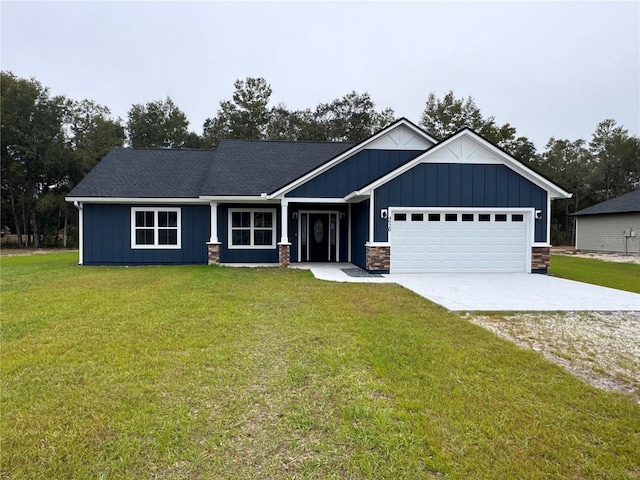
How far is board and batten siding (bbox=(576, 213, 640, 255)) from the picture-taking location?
23.4 metres

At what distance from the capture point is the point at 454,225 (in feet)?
39.4

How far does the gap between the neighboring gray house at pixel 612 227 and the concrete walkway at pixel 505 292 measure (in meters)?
16.9

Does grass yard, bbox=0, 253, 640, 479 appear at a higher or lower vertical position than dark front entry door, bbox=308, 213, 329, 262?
lower

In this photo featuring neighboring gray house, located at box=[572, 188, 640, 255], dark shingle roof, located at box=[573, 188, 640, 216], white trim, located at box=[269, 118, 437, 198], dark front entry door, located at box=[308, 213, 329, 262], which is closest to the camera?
white trim, located at box=[269, 118, 437, 198]

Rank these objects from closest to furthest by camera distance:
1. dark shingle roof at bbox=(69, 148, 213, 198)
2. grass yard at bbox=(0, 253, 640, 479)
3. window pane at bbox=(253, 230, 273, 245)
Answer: grass yard at bbox=(0, 253, 640, 479) < dark shingle roof at bbox=(69, 148, 213, 198) < window pane at bbox=(253, 230, 273, 245)

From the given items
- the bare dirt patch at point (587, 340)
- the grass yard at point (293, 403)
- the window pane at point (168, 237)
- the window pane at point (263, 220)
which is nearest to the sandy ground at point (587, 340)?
the bare dirt patch at point (587, 340)

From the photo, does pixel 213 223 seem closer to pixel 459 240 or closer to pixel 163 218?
pixel 163 218

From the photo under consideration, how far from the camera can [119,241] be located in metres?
14.4

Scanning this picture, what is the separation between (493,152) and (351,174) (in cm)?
441

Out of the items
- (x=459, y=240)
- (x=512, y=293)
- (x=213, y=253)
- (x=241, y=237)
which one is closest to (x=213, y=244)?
A: (x=213, y=253)

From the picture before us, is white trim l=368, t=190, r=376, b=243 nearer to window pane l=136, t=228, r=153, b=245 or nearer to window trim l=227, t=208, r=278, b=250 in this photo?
window trim l=227, t=208, r=278, b=250

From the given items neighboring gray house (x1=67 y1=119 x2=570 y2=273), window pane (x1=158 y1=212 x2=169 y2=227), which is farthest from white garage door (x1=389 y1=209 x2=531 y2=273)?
window pane (x1=158 y1=212 x2=169 y2=227)

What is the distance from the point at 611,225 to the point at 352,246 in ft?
64.3

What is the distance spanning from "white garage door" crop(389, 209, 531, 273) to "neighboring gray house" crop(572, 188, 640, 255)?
15988 mm
